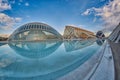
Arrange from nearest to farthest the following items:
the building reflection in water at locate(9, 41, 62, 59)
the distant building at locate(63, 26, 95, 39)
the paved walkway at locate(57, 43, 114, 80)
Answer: the paved walkway at locate(57, 43, 114, 80), the building reflection in water at locate(9, 41, 62, 59), the distant building at locate(63, 26, 95, 39)

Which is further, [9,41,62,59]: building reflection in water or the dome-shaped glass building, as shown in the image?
the dome-shaped glass building

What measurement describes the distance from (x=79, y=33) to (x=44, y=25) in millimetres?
13801

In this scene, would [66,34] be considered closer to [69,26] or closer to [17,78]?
[69,26]

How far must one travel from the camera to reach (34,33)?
37656mm

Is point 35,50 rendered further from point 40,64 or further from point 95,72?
point 95,72

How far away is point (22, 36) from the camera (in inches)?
1491

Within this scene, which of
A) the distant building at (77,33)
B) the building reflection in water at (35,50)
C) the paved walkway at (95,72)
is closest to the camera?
the paved walkway at (95,72)

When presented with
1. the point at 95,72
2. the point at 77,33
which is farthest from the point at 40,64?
the point at 77,33

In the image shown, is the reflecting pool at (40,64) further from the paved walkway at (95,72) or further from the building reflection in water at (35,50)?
the paved walkway at (95,72)

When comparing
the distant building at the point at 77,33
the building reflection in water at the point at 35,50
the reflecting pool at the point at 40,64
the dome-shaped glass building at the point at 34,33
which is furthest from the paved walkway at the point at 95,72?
the distant building at the point at 77,33

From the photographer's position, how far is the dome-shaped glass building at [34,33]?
1446 inches

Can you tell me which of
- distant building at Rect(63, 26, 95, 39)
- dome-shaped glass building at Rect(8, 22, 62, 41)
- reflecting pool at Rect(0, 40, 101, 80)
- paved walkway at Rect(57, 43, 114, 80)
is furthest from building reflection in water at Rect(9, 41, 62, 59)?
distant building at Rect(63, 26, 95, 39)

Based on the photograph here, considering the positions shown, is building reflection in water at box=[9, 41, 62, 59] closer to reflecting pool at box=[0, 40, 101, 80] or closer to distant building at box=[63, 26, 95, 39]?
reflecting pool at box=[0, 40, 101, 80]

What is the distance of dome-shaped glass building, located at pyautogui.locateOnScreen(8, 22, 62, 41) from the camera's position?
120 ft
